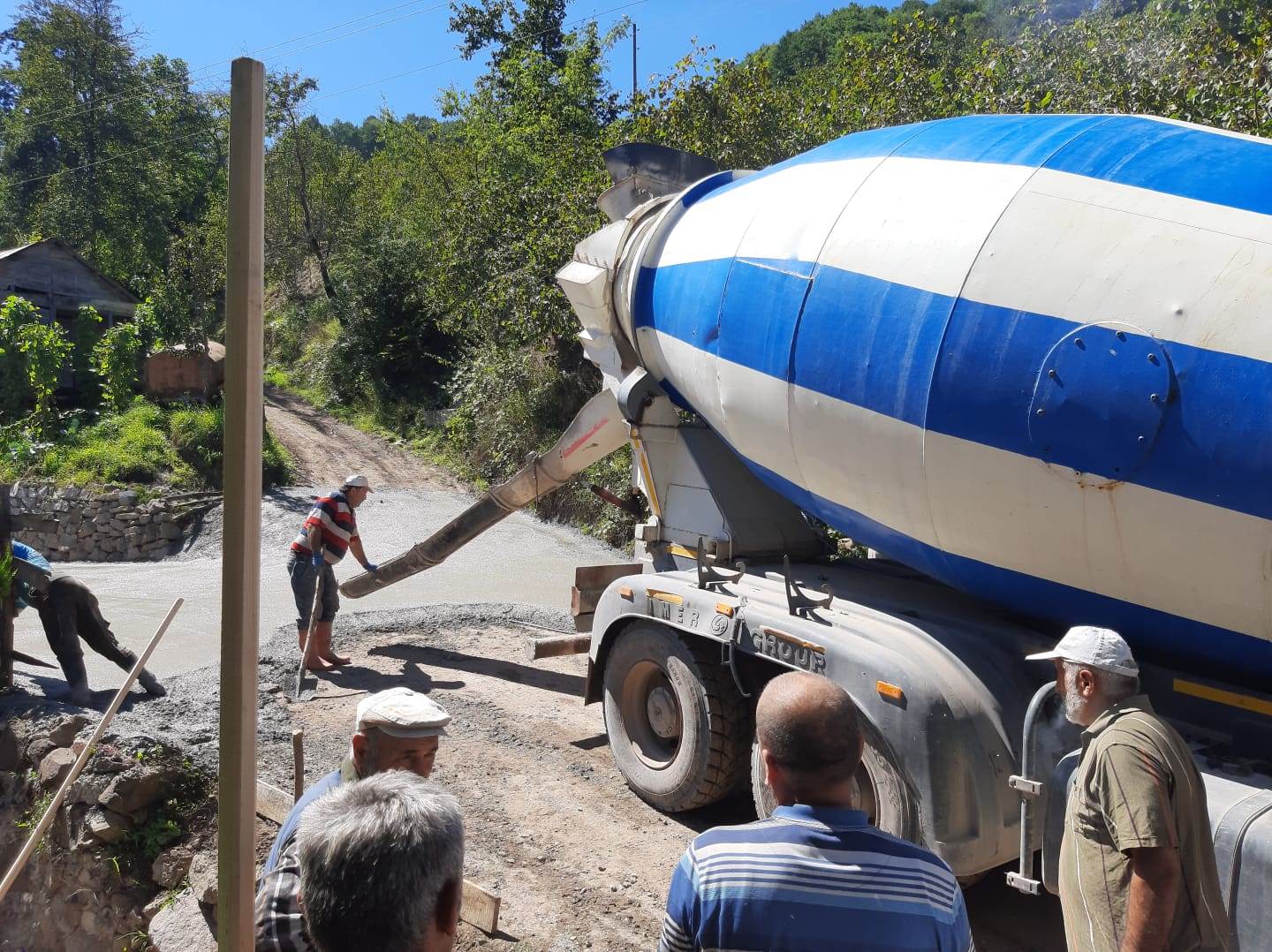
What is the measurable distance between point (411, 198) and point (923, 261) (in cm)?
2498

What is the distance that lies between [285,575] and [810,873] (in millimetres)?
10839

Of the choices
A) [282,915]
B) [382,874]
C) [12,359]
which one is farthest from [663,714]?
[12,359]

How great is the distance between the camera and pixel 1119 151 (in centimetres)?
359

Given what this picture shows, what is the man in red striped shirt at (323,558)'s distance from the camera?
754 centimetres

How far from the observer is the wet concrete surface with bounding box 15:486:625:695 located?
871cm

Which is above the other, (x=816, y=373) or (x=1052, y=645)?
(x=816, y=373)

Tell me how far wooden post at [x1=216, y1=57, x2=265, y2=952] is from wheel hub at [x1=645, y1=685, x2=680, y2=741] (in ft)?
10.9

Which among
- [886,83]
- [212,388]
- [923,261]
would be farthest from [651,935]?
[212,388]

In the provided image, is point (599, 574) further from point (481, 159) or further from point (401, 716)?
point (481, 159)

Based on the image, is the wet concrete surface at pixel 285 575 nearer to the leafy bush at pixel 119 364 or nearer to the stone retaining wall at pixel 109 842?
the stone retaining wall at pixel 109 842

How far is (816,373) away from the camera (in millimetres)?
4156

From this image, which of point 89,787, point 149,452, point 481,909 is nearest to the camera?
point 481,909

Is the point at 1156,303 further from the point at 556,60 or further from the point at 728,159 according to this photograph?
the point at 556,60

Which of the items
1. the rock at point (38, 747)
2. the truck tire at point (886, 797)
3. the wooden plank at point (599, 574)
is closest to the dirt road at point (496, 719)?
the rock at point (38, 747)
